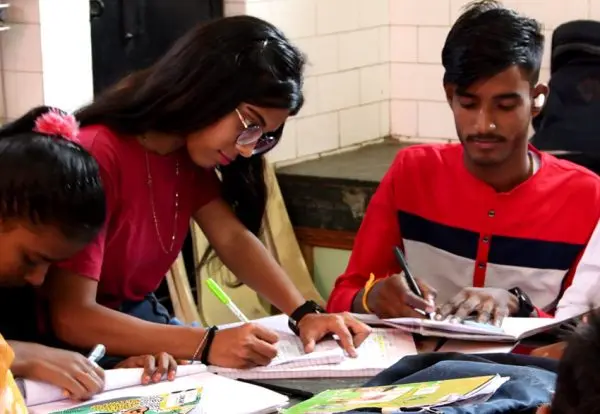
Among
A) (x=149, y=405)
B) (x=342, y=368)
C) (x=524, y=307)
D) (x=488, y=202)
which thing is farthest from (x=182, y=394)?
(x=488, y=202)

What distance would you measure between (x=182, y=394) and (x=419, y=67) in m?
2.75

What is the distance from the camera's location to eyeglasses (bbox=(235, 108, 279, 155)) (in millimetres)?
2111

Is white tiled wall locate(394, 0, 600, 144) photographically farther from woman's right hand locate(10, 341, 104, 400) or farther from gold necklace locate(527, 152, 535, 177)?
woman's right hand locate(10, 341, 104, 400)

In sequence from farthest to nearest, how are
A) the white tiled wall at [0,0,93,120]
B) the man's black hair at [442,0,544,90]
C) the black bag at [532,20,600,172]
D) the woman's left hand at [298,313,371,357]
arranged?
the black bag at [532,20,600,172]
the white tiled wall at [0,0,93,120]
the man's black hair at [442,0,544,90]
the woman's left hand at [298,313,371,357]

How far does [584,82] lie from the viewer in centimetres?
355

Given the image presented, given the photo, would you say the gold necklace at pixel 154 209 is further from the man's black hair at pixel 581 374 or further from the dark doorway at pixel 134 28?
the dark doorway at pixel 134 28

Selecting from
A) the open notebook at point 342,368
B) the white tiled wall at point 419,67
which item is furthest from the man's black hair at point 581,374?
the white tiled wall at point 419,67

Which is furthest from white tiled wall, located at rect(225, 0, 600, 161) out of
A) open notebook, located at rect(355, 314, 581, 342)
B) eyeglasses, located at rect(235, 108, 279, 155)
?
open notebook, located at rect(355, 314, 581, 342)

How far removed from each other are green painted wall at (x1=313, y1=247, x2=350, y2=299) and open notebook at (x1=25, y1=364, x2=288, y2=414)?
2.10m

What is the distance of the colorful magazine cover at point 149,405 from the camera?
5.46ft

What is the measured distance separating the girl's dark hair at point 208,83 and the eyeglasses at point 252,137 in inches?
1.7

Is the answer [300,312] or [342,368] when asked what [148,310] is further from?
[342,368]

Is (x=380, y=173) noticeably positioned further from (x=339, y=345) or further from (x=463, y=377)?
(x=463, y=377)

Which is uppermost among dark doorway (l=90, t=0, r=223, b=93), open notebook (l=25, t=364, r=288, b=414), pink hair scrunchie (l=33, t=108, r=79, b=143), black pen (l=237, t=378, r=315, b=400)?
dark doorway (l=90, t=0, r=223, b=93)
